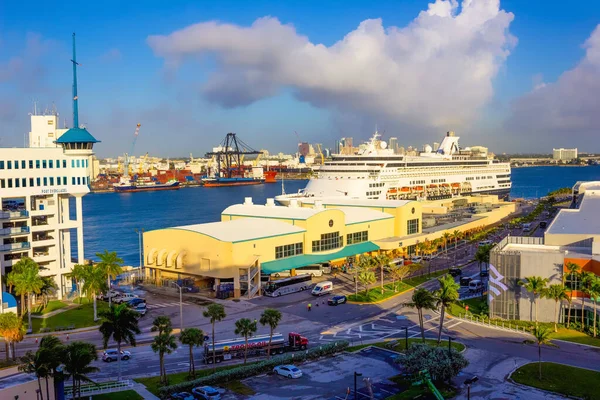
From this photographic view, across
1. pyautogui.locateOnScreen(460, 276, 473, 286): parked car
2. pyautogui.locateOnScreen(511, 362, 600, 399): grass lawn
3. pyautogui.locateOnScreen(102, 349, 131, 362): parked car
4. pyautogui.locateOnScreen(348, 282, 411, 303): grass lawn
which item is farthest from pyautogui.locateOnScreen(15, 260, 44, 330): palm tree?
pyautogui.locateOnScreen(460, 276, 473, 286): parked car

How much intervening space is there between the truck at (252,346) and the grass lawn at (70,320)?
882 centimetres

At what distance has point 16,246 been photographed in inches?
1634

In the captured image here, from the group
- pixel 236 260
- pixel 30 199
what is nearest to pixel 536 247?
Answer: pixel 236 260

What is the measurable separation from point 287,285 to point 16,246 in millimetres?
19913

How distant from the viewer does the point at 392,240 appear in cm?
5978

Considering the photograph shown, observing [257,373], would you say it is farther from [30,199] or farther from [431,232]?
[431,232]

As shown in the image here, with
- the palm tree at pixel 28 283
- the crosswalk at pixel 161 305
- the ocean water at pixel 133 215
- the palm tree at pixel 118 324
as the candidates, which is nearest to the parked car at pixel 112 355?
the palm tree at pixel 118 324

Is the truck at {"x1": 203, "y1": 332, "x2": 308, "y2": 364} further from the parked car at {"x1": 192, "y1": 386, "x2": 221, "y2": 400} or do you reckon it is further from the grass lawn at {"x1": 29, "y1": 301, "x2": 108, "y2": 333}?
the grass lawn at {"x1": 29, "y1": 301, "x2": 108, "y2": 333}

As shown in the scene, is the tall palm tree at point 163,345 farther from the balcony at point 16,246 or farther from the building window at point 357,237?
the building window at point 357,237

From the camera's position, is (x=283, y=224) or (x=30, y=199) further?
(x=283, y=224)

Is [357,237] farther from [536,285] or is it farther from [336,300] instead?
[536,285]

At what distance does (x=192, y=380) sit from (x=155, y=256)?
24066 millimetres

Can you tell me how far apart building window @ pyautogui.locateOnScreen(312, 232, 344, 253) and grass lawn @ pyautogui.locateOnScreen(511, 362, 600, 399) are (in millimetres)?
26546

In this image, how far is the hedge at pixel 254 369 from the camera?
2464cm
